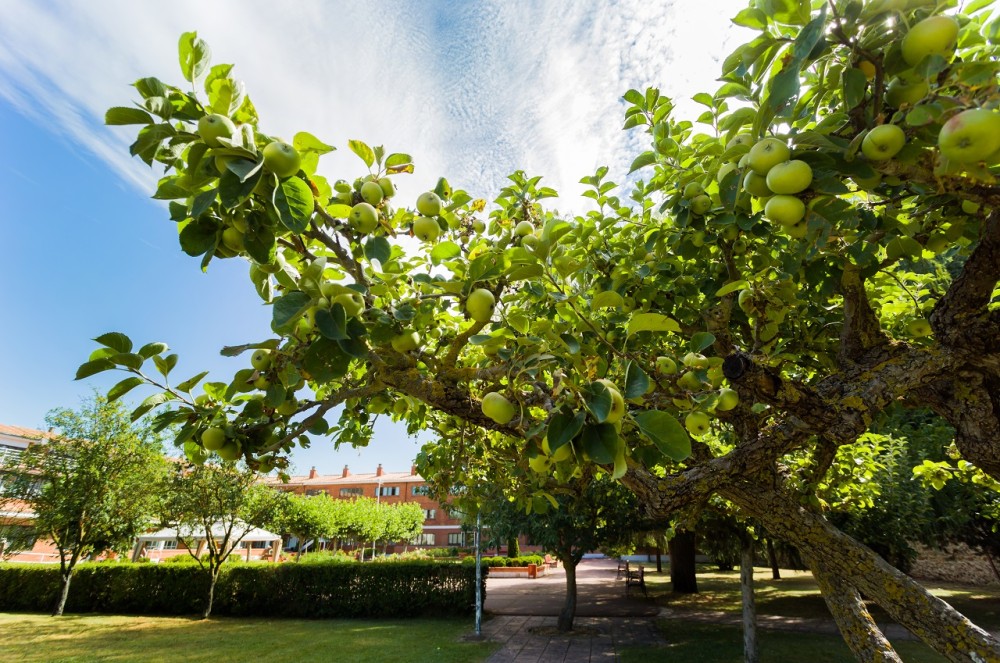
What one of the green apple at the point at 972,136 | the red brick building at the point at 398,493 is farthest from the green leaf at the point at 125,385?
the red brick building at the point at 398,493

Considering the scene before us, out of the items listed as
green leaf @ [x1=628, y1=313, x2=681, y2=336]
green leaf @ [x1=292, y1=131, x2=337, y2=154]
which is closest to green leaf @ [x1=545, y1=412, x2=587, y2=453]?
green leaf @ [x1=628, y1=313, x2=681, y2=336]

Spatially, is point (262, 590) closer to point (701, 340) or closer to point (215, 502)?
point (215, 502)

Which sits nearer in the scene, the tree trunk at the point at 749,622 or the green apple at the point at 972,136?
the green apple at the point at 972,136

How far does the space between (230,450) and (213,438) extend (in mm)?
117

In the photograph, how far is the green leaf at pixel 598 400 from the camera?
1.30 metres

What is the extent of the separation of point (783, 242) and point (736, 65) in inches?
77.4

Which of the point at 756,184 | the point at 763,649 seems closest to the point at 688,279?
the point at 756,184

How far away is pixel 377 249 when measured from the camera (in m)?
1.93

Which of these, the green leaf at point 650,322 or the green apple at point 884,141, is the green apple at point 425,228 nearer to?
the green leaf at point 650,322

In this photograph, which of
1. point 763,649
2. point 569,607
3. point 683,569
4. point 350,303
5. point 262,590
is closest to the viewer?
point 350,303

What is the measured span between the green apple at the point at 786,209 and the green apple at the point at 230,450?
2.37 m

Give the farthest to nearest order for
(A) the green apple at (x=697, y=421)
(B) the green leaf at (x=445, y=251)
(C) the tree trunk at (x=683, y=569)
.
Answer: (C) the tree trunk at (x=683, y=569) → (A) the green apple at (x=697, y=421) → (B) the green leaf at (x=445, y=251)

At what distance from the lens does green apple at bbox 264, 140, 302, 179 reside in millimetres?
1332

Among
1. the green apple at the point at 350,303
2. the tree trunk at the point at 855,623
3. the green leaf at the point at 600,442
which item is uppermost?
the green apple at the point at 350,303
